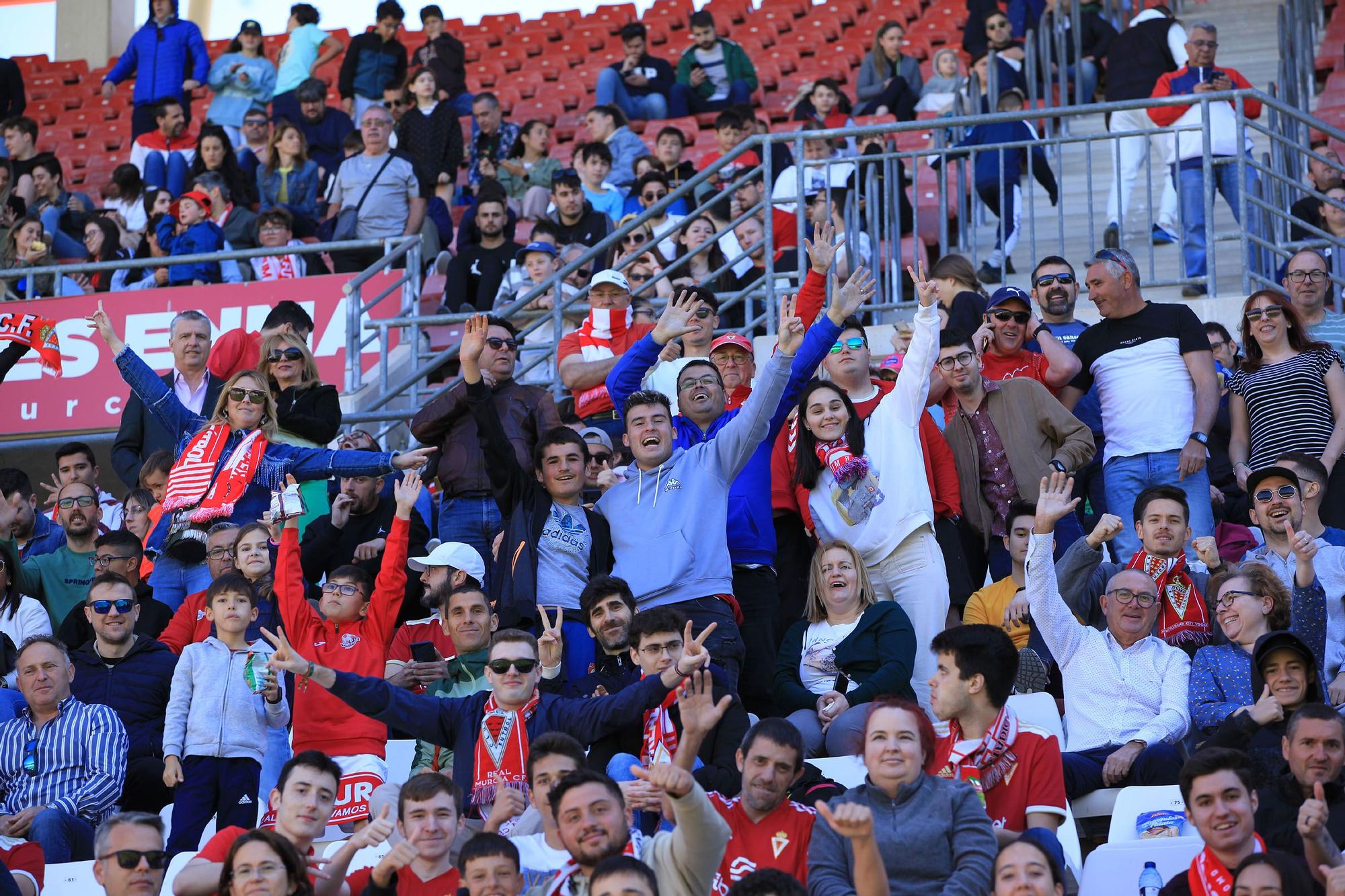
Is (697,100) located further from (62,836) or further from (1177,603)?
(62,836)

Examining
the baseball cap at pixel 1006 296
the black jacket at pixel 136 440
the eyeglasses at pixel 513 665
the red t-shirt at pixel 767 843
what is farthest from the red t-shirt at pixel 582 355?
the red t-shirt at pixel 767 843

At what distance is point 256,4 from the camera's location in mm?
22125

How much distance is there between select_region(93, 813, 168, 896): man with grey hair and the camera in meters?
5.88

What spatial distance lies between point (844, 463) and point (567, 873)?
236 centimetres

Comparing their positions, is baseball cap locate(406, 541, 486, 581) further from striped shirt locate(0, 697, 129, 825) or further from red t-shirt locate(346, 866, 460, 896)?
red t-shirt locate(346, 866, 460, 896)

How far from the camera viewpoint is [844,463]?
7.20 m

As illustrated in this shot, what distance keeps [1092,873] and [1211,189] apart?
16.2ft

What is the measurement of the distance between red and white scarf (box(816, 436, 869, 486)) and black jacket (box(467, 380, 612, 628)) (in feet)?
2.88

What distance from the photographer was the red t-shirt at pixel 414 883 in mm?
5676

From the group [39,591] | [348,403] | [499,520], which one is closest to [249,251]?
[348,403]

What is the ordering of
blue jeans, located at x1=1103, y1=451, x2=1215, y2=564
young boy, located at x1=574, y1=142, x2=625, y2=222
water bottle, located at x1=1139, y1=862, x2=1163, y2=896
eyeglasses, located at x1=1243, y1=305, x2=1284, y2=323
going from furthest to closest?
young boy, located at x1=574, y1=142, x2=625, y2=222
eyeglasses, located at x1=1243, y1=305, x2=1284, y2=323
blue jeans, located at x1=1103, y1=451, x2=1215, y2=564
water bottle, located at x1=1139, y1=862, x2=1163, y2=896

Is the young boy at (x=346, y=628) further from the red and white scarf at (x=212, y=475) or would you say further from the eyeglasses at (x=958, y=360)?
the eyeglasses at (x=958, y=360)

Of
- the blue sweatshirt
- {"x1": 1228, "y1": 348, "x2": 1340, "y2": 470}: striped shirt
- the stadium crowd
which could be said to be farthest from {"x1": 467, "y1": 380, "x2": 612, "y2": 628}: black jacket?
{"x1": 1228, "y1": 348, "x2": 1340, "y2": 470}: striped shirt

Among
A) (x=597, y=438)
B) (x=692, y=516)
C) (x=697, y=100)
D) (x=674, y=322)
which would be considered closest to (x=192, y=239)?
(x=697, y=100)
